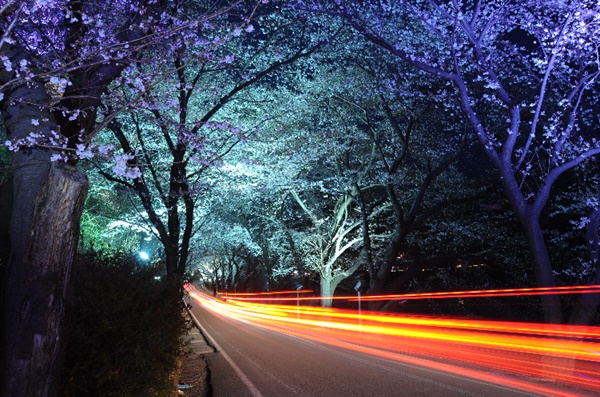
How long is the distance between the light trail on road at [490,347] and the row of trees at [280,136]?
81 centimetres

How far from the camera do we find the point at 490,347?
13.7 meters

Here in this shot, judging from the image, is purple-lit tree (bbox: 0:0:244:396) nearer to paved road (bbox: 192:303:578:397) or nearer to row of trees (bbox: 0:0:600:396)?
row of trees (bbox: 0:0:600:396)

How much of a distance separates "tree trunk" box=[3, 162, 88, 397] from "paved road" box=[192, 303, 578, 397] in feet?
17.3

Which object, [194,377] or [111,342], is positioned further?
Answer: [194,377]

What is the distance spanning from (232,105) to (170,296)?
11.4 m

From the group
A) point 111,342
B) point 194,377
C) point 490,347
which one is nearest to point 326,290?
point 490,347

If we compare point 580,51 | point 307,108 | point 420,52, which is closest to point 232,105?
point 307,108

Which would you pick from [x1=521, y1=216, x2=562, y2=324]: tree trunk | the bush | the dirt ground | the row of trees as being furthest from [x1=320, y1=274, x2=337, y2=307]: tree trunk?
the bush

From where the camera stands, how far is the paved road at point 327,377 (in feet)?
27.1

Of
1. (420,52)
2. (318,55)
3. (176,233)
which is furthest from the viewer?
(318,55)

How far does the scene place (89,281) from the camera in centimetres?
515

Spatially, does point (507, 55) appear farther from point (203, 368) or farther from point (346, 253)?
point (346, 253)

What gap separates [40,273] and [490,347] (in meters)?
13.4

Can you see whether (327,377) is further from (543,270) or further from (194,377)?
(543,270)
